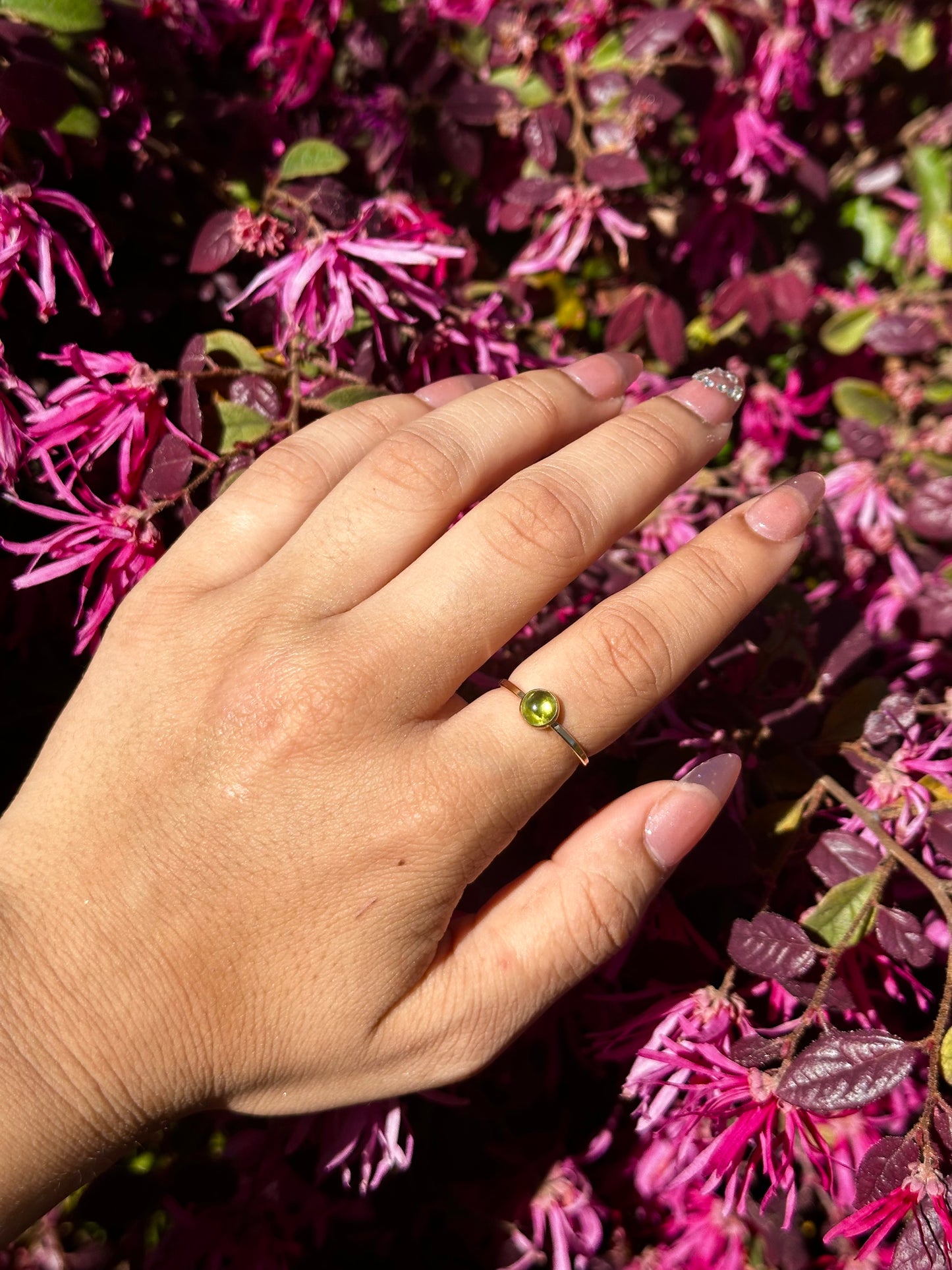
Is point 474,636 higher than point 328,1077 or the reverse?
higher

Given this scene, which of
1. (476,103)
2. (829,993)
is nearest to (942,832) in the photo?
(829,993)

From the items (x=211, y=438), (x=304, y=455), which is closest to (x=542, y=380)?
(x=304, y=455)

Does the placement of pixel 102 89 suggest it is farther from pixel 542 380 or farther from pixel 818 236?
pixel 818 236

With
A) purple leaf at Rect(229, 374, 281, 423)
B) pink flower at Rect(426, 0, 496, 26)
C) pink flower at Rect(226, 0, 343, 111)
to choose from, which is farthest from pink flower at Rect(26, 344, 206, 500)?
pink flower at Rect(426, 0, 496, 26)

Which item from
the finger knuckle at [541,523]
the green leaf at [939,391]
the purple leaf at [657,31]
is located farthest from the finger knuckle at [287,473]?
the green leaf at [939,391]

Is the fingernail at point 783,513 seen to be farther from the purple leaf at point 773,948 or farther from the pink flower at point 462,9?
the pink flower at point 462,9

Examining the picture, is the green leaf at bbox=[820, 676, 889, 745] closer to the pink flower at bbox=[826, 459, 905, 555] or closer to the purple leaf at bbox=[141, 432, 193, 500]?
the pink flower at bbox=[826, 459, 905, 555]

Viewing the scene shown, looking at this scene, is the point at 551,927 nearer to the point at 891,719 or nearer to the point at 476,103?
the point at 891,719
